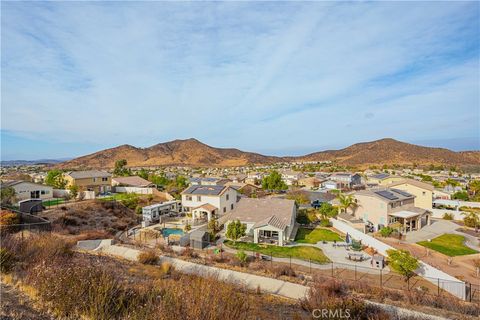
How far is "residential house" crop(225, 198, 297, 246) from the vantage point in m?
24.9

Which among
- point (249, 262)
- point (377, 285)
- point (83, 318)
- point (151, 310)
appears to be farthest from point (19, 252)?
point (377, 285)

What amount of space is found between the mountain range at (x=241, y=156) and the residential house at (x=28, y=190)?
326 ft

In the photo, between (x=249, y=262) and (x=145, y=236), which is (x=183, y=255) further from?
(x=145, y=236)

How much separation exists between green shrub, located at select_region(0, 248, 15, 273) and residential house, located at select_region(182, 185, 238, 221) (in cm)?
2316

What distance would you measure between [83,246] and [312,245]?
62.0ft

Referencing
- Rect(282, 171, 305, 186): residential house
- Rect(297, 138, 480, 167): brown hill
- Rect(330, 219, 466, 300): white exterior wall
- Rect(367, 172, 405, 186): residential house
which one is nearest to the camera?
Rect(330, 219, 466, 300): white exterior wall

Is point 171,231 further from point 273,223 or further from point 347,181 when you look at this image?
point 347,181

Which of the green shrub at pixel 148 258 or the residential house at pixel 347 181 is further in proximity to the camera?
the residential house at pixel 347 181

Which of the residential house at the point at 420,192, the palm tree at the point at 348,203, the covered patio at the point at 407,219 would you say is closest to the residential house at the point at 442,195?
the residential house at the point at 420,192

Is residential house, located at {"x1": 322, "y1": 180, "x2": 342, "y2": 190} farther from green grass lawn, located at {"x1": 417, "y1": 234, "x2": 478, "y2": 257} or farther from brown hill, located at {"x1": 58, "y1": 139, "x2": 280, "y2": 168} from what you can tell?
brown hill, located at {"x1": 58, "y1": 139, "x2": 280, "y2": 168}

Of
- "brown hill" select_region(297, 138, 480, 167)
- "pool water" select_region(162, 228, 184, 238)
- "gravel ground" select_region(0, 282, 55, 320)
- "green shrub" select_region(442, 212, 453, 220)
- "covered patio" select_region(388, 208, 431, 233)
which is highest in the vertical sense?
"brown hill" select_region(297, 138, 480, 167)

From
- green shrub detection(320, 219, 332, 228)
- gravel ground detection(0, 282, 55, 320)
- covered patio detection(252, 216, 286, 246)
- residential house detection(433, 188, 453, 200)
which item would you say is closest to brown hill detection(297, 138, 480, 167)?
residential house detection(433, 188, 453, 200)

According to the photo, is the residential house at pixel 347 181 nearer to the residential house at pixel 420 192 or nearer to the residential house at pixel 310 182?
the residential house at pixel 310 182

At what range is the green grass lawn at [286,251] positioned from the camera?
21.0 meters
